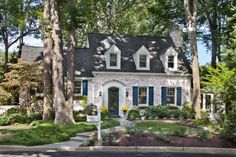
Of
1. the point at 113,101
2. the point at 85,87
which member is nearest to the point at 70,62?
the point at 85,87

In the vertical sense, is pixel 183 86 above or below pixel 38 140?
above

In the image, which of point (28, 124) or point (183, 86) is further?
point (183, 86)

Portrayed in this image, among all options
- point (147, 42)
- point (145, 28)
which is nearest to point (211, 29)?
point (147, 42)

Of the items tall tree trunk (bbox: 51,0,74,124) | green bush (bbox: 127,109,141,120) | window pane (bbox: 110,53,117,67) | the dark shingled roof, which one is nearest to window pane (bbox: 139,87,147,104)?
the dark shingled roof

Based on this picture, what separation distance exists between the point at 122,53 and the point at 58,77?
38.1ft

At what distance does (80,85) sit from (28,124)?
28.3ft

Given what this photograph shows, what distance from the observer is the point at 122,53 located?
34.6 m

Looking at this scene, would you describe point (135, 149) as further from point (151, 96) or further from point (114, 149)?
point (151, 96)

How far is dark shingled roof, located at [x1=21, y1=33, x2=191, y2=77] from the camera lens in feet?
110

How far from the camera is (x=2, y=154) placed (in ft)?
46.2

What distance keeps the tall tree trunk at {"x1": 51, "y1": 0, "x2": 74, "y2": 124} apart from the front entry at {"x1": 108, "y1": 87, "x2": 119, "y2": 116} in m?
9.28

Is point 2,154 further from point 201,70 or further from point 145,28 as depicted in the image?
point 145,28

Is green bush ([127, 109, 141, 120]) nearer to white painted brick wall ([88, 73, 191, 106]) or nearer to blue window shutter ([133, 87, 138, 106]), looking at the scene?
blue window shutter ([133, 87, 138, 106])

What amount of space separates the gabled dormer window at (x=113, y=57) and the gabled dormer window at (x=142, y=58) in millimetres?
1540
